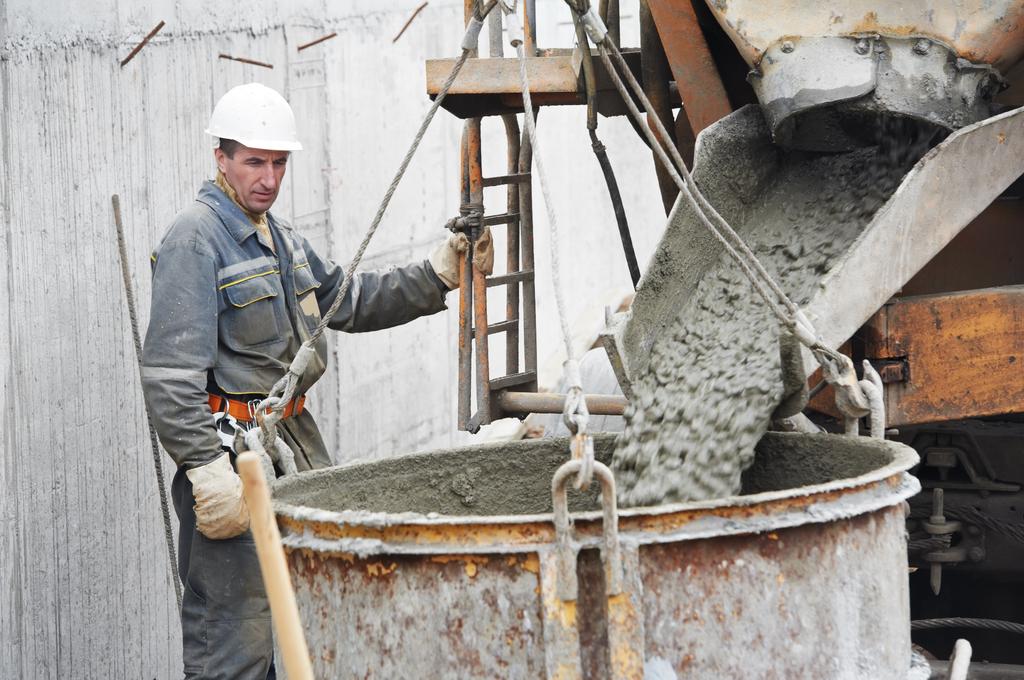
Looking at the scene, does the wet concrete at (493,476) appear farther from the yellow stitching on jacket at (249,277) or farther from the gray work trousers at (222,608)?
the yellow stitching on jacket at (249,277)

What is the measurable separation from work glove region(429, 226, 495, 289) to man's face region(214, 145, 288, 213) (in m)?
0.65

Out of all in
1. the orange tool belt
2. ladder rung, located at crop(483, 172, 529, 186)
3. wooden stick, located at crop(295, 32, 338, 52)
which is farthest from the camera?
wooden stick, located at crop(295, 32, 338, 52)

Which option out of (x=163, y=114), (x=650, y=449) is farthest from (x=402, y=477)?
(x=163, y=114)

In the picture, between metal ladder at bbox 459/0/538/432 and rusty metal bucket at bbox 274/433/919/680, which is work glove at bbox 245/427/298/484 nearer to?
rusty metal bucket at bbox 274/433/919/680

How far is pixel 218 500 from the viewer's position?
357cm

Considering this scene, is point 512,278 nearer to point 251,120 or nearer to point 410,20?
point 251,120

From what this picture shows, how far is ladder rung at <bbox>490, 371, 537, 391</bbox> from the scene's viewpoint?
4547 mm

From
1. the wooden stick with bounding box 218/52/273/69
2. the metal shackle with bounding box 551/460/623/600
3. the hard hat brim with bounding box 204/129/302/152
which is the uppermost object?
the wooden stick with bounding box 218/52/273/69

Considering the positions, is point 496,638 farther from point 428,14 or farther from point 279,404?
point 428,14

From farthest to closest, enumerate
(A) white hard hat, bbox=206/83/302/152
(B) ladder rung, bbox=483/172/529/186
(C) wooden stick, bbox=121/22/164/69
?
1. (B) ladder rung, bbox=483/172/529/186
2. (C) wooden stick, bbox=121/22/164/69
3. (A) white hard hat, bbox=206/83/302/152

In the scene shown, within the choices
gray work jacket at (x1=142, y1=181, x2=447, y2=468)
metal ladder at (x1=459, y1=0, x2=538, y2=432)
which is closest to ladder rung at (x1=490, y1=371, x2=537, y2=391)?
metal ladder at (x1=459, y1=0, x2=538, y2=432)

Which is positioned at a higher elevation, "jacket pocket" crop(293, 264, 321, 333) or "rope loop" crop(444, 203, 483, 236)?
"rope loop" crop(444, 203, 483, 236)

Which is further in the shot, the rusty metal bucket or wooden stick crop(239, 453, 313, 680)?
the rusty metal bucket

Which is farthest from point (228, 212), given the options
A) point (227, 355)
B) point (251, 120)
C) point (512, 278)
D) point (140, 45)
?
point (512, 278)
